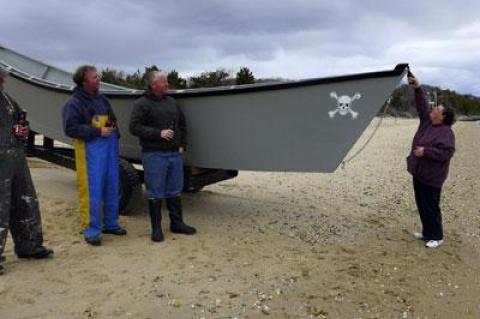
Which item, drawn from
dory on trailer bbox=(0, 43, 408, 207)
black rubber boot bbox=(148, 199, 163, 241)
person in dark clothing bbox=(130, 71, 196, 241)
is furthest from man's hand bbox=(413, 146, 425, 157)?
black rubber boot bbox=(148, 199, 163, 241)

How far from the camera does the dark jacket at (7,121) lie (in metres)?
4.61

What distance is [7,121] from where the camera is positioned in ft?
15.3

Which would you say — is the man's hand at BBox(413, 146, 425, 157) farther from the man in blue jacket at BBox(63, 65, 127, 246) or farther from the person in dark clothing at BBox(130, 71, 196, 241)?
the man in blue jacket at BBox(63, 65, 127, 246)

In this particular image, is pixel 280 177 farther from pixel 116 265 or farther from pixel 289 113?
pixel 116 265

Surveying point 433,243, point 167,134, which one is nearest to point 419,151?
point 433,243

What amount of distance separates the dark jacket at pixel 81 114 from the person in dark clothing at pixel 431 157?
3.10m

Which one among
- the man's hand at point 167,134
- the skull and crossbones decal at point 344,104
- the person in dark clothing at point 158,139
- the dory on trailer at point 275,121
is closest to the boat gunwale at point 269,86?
the dory on trailer at point 275,121

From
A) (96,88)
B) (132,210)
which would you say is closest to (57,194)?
(132,210)

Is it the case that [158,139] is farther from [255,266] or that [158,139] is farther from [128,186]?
[255,266]

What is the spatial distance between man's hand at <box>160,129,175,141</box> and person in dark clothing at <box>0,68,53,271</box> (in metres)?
1.24

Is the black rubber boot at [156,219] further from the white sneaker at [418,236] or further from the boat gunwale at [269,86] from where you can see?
the white sneaker at [418,236]

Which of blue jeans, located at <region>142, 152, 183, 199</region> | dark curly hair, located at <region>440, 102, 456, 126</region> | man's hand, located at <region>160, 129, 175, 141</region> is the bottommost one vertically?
blue jeans, located at <region>142, 152, 183, 199</region>

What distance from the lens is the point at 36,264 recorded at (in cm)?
484

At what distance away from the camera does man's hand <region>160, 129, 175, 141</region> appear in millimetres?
5384
